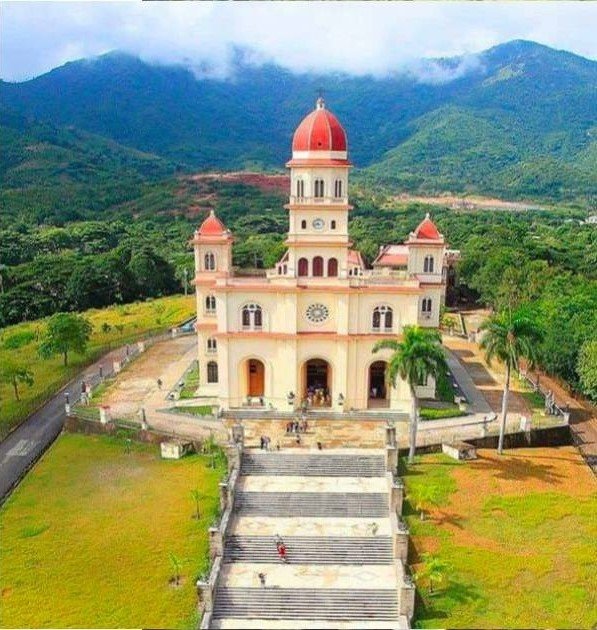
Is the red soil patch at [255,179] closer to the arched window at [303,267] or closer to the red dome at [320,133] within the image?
the red dome at [320,133]

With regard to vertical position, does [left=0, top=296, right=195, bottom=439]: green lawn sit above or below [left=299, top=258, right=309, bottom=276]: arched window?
below

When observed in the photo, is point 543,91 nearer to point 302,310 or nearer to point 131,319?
point 131,319

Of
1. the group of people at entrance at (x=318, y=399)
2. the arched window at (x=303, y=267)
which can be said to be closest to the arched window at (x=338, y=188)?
the arched window at (x=303, y=267)

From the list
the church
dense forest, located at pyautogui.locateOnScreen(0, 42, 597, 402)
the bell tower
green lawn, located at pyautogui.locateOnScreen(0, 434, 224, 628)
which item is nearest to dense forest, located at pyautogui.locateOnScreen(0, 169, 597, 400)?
dense forest, located at pyautogui.locateOnScreen(0, 42, 597, 402)

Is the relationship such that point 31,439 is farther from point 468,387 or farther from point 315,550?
point 468,387

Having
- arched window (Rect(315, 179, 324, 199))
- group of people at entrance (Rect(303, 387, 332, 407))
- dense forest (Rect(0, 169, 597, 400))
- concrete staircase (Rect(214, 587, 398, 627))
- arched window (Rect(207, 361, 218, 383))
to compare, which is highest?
arched window (Rect(315, 179, 324, 199))

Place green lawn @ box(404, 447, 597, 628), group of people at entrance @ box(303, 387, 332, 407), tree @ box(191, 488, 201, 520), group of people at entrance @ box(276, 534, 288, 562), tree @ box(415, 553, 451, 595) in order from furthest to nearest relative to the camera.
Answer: group of people at entrance @ box(303, 387, 332, 407) → tree @ box(191, 488, 201, 520) → group of people at entrance @ box(276, 534, 288, 562) → tree @ box(415, 553, 451, 595) → green lawn @ box(404, 447, 597, 628)

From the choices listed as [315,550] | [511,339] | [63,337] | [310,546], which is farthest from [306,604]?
[63,337]

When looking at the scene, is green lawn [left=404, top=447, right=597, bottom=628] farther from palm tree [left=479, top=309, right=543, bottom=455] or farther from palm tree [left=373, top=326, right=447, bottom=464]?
palm tree [left=373, top=326, right=447, bottom=464]
